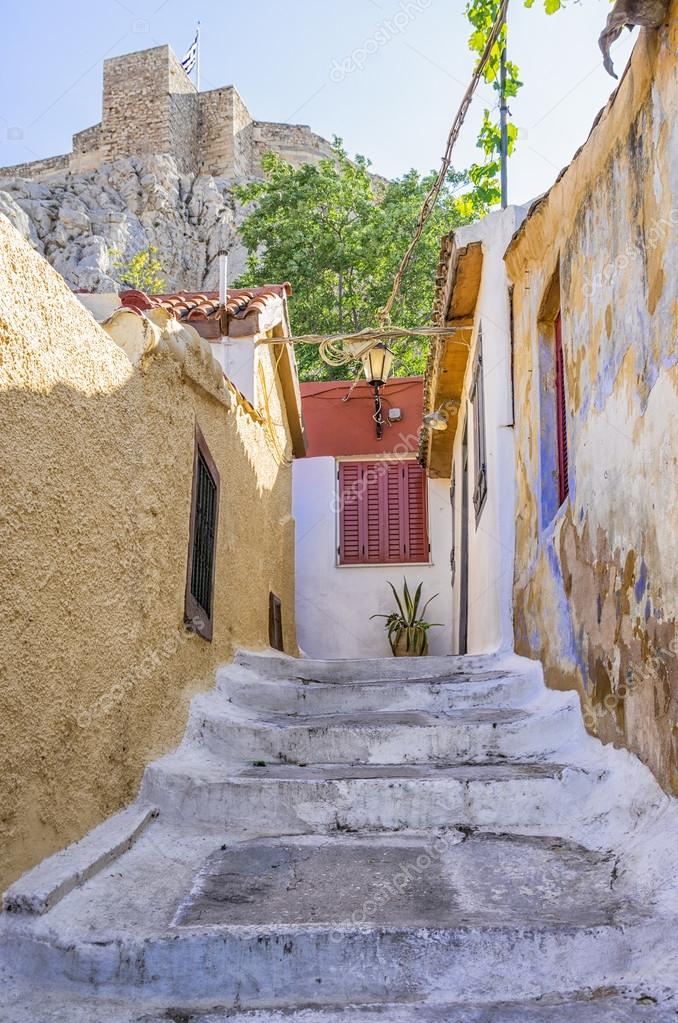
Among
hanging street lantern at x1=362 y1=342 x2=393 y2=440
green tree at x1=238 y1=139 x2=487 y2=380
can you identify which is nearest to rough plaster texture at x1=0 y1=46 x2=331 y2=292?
green tree at x1=238 y1=139 x2=487 y2=380

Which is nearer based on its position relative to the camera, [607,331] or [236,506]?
[607,331]

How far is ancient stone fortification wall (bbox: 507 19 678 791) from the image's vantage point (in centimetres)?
282

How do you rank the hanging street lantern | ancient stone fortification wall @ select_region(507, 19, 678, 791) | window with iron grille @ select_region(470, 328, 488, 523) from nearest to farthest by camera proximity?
ancient stone fortification wall @ select_region(507, 19, 678, 791) < window with iron grille @ select_region(470, 328, 488, 523) < the hanging street lantern

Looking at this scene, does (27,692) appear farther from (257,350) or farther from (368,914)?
(257,350)

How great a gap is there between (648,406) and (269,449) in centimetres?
515

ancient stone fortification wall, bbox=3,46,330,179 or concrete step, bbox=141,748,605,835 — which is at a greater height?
ancient stone fortification wall, bbox=3,46,330,179

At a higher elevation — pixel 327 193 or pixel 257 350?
pixel 327 193

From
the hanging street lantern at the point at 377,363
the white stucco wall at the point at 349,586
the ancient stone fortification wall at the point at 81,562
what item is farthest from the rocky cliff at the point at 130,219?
the ancient stone fortification wall at the point at 81,562

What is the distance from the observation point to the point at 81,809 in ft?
9.81

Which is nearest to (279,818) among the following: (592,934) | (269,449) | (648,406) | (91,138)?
(592,934)

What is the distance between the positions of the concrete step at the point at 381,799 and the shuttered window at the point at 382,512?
8733 mm

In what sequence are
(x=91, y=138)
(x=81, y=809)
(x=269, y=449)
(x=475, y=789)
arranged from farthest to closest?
(x=91, y=138) → (x=269, y=449) → (x=475, y=789) → (x=81, y=809)

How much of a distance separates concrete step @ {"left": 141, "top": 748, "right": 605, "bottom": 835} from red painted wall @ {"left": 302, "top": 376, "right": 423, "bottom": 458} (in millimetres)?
9409

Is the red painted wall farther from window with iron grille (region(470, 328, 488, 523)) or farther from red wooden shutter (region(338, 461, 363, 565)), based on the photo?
window with iron grille (region(470, 328, 488, 523))
